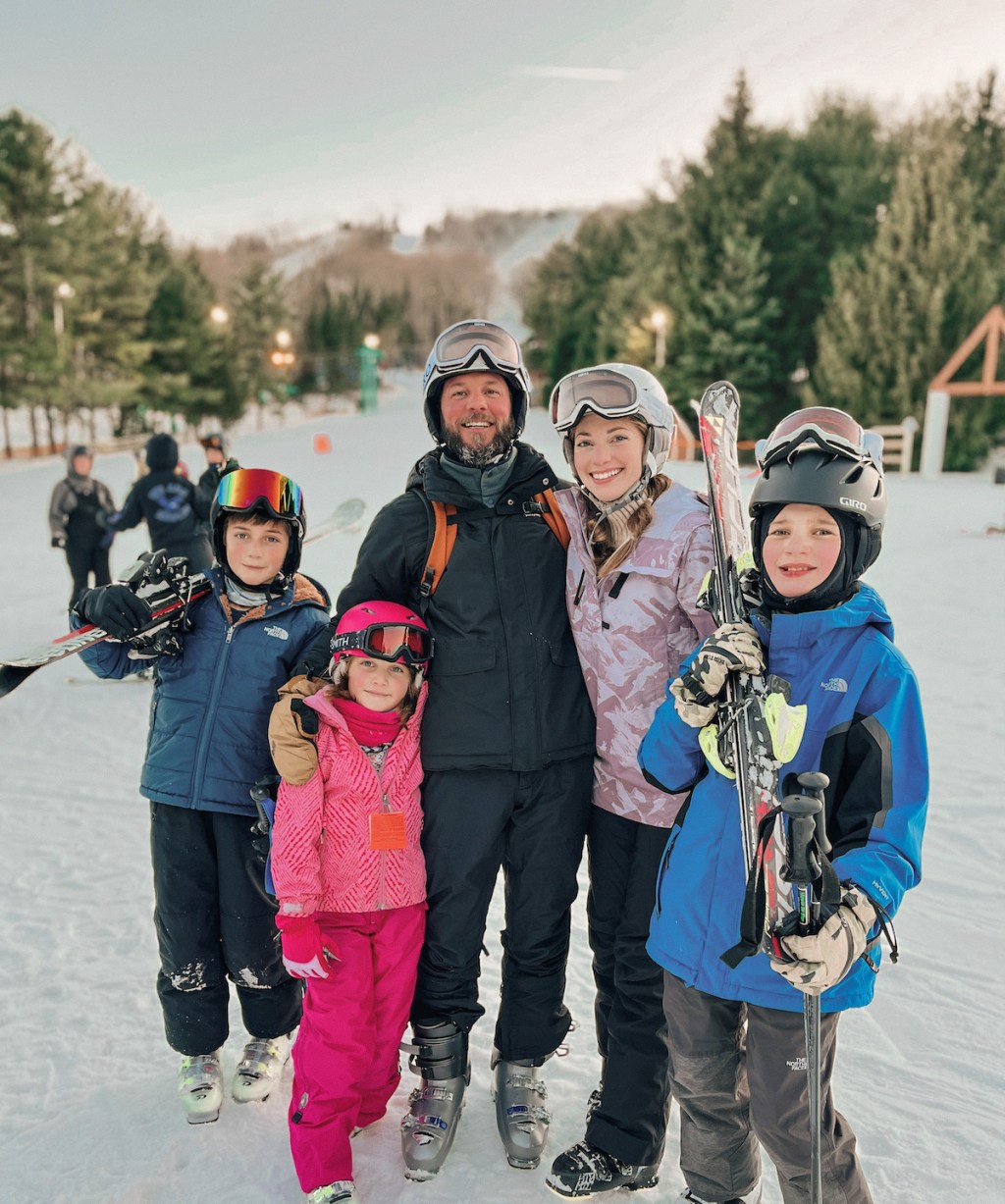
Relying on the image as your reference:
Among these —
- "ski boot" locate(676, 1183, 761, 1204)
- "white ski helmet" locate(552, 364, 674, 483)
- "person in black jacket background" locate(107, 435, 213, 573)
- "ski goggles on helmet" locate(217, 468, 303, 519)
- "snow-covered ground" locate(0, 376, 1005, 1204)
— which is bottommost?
"snow-covered ground" locate(0, 376, 1005, 1204)

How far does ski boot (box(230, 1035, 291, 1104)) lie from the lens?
8.39ft

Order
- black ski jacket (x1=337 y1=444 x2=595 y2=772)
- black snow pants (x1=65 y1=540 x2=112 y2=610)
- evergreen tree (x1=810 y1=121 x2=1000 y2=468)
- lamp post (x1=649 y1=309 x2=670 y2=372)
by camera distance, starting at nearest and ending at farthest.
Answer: black ski jacket (x1=337 y1=444 x2=595 y2=772) < black snow pants (x1=65 y1=540 x2=112 y2=610) < evergreen tree (x1=810 y1=121 x2=1000 y2=468) < lamp post (x1=649 y1=309 x2=670 y2=372)

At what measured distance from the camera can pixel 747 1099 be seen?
2.05 m

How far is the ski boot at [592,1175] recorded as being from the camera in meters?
2.25

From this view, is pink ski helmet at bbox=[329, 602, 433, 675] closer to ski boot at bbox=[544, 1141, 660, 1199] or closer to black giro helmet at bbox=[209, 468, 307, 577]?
black giro helmet at bbox=[209, 468, 307, 577]

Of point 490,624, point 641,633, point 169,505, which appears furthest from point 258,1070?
point 169,505

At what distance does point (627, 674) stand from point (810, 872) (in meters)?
0.87

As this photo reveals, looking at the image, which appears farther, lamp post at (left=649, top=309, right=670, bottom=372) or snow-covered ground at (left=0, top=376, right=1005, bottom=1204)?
lamp post at (left=649, top=309, right=670, bottom=372)

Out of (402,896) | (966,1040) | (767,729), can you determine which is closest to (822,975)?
(767,729)

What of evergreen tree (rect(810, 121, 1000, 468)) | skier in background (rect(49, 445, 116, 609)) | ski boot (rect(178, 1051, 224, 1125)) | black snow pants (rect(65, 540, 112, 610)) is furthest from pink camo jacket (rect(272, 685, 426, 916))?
evergreen tree (rect(810, 121, 1000, 468))

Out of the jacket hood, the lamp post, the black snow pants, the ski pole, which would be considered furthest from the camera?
the lamp post

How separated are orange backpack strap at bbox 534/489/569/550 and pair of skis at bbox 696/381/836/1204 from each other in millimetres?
611

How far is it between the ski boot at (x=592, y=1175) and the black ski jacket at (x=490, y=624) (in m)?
1.06

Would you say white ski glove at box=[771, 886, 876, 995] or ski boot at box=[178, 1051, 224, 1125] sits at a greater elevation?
white ski glove at box=[771, 886, 876, 995]
